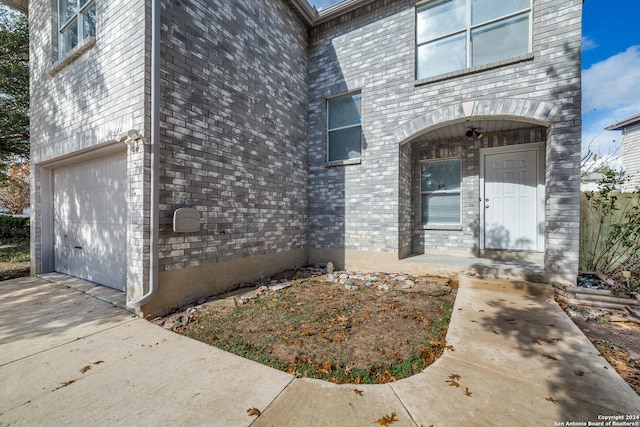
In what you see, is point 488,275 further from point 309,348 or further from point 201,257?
point 201,257

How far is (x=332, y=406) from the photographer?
1.80 m

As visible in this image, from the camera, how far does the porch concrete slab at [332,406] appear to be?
1.67 metres

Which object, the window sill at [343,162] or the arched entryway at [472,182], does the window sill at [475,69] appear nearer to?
the arched entryway at [472,182]

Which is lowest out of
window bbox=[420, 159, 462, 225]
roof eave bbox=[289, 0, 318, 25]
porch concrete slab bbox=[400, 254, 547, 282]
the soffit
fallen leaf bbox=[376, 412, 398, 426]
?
fallen leaf bbox=[376, 412, 398, 426]

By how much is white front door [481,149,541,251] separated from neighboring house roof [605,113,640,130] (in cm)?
935

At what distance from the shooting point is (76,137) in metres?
4.34

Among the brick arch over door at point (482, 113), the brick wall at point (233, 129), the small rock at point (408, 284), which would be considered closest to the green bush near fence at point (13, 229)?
the brick wall at point (233, 129)

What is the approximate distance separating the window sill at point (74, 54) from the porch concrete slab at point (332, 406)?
567 centimetres

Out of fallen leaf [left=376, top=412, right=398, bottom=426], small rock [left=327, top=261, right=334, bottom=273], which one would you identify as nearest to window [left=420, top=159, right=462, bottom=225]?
small rock [left=327, top=261, right=334, bottom=273]

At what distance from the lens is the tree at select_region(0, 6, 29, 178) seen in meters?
7.93

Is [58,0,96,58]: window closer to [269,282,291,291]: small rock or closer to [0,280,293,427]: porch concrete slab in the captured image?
[0,280,293,427]: porch concrete slab

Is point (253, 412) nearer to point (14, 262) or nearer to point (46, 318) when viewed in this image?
point (46, 318)

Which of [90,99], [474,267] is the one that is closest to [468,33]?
[474,267]

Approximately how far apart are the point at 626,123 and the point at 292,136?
1378cm
